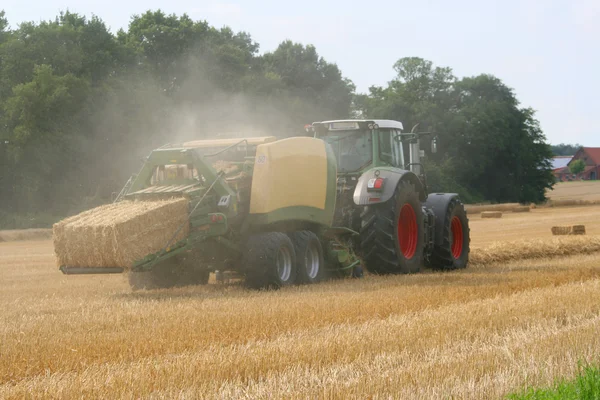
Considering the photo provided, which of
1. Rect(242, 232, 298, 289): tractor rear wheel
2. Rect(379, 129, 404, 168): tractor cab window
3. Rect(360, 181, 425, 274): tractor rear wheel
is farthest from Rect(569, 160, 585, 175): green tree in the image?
Rect(242, 232, 298, 289): tractor rear wheel

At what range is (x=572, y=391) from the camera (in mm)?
4562

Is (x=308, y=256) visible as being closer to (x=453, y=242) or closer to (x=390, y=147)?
(x=390, y=147)

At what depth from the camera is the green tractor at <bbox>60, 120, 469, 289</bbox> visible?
10.8m

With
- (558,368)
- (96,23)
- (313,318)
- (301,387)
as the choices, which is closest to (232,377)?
(301,387)

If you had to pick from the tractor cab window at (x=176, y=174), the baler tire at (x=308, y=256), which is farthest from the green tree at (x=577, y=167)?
the tractor cab window at (x=176, y=174)

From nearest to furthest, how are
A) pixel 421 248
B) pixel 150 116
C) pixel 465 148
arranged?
pixel 421 248 → pixel 150 116 → pixel 465 148

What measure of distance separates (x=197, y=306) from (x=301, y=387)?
4.10 m

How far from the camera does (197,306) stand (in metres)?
9.06

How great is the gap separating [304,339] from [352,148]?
7.24 metres

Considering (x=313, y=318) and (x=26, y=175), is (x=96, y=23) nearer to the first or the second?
(x=26, y=175)

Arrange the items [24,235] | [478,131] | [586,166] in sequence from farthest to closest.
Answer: [586,166], [478,131], [24,235]

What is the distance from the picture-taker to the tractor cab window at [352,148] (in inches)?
536

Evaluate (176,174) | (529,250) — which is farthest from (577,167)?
(176,174)

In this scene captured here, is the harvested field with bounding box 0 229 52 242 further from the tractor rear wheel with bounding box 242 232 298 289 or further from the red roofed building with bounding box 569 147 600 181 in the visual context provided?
the red roofed building with bounding box 569 147 600 181
